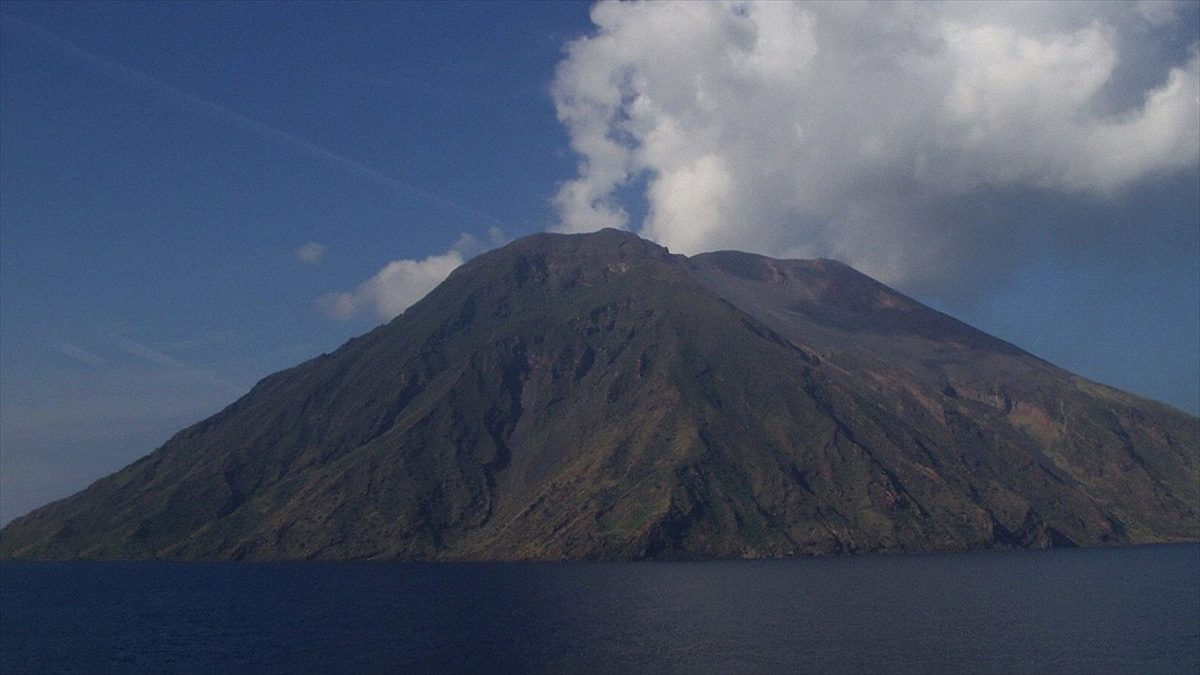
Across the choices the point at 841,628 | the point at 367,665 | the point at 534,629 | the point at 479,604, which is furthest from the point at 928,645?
the point at 479,604

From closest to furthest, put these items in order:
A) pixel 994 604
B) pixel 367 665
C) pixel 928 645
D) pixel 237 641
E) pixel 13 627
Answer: pixel 367 665 < pixel 928 645 < pixel 237 641 < pixel 13 627 < pixel 994 604

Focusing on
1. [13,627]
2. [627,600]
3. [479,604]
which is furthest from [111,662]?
[627,600]

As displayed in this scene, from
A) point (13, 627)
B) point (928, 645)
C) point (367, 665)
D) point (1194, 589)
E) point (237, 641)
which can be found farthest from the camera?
point (1194, 589)

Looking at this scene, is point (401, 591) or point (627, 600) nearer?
point (627, 600)

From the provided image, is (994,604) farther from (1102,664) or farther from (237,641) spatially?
(237,641)

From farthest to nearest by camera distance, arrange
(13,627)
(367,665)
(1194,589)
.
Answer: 1. (1194,589)
2. (13,627)
3. (367,665)

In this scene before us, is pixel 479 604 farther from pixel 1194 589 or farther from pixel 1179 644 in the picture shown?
pixel 1194 589
